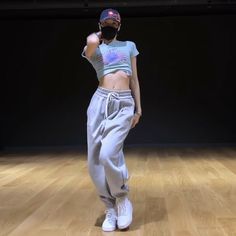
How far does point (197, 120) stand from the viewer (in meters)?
9.36

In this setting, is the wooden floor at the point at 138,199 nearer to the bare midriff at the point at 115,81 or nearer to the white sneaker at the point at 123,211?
the white sneaker at the point at 123,211

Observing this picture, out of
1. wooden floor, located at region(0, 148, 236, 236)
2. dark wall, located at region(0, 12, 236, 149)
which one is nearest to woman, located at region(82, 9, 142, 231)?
wooden floor, located at region(0, 148, 236, 236)

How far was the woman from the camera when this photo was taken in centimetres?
260

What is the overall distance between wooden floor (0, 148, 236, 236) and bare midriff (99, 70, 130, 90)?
0.76m

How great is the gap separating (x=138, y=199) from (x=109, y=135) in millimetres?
1166

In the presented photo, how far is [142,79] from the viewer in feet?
30.9

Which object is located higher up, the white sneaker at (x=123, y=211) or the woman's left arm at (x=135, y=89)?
the woman's left arm at (x=135, y=89)

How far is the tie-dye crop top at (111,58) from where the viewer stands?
2.68m

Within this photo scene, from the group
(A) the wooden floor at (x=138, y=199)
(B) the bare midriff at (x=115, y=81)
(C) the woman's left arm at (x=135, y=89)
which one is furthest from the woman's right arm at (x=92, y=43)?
(A) the wooden floor at (x=138, y=199)

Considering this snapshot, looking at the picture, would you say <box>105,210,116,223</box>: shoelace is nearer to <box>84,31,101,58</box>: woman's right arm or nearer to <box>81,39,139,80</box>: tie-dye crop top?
<box>81,39,139,80</box>: tie-dye crop top

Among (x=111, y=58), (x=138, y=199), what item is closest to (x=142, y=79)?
(x=138, y=199)

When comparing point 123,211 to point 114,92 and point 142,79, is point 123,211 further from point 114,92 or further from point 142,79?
point 142,79

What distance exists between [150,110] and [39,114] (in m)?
2.11

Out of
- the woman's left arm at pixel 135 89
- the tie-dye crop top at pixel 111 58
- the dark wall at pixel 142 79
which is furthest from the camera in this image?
the dark wall at pixel 142 79
